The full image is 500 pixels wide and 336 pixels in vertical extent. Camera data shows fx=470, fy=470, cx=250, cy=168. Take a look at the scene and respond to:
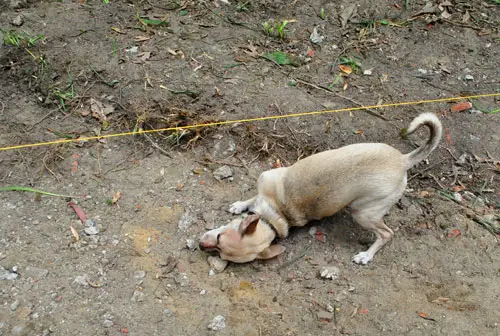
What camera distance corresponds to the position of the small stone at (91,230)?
4133mm

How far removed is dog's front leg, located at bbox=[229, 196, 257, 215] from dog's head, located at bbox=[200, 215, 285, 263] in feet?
0.97

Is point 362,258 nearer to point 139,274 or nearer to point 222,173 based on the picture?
point 222,173

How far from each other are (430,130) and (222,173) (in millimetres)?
2005

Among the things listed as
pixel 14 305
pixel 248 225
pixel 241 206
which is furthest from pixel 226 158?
pixel 14 305

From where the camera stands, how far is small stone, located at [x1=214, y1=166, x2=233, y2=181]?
4.75 metres

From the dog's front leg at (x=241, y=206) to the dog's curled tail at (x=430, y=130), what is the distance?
58.1 inches

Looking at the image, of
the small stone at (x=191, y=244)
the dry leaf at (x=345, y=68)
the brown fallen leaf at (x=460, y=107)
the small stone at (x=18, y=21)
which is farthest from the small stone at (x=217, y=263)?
the small stone at (x=18, y=21)

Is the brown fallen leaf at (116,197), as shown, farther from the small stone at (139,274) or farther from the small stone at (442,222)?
the small stone at (442,222)

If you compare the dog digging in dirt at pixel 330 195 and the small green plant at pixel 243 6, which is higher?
the small green plant at pixel 243 6

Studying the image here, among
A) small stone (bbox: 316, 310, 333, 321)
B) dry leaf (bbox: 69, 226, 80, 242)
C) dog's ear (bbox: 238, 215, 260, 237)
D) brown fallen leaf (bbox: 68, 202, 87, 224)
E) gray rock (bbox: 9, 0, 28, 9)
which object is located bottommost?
small stone (bbox: 316, 310, 333, 321)

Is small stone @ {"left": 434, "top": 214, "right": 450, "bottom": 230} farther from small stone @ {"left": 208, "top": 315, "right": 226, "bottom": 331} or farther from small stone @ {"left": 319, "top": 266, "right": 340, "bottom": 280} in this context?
small stone @ {"left": 208, "top": 315, "right": 226, "bottom": 331}

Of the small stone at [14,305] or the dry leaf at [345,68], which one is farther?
the dry leaf at [345,68]

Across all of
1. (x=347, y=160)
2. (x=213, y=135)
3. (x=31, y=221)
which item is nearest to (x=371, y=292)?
(x=347, y=160)

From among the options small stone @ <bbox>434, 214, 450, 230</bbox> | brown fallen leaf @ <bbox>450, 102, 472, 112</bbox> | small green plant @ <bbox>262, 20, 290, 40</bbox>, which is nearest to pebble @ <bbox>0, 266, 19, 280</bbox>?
small stone @ <bbox>434, 214, 450, 230</bbox>
